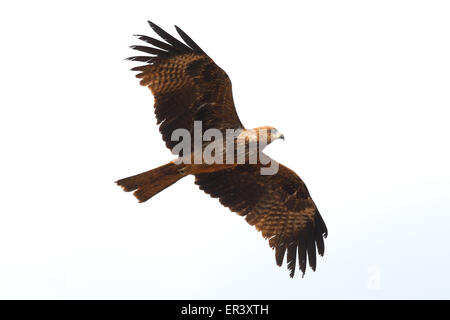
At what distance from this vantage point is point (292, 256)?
1129 centimetres

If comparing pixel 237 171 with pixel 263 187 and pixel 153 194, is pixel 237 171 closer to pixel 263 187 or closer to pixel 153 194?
pixel 263 187

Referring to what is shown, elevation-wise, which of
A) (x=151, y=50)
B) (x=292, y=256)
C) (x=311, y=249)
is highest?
(x=151, y=50)

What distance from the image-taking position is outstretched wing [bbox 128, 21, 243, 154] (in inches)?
386

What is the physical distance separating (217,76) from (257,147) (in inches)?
46.2

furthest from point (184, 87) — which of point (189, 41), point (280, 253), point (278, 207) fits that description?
point (280, 253)

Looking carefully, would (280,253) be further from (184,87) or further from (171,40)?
(171,40)

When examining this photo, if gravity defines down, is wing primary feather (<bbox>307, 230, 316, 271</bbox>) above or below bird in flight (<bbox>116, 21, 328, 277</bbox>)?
below

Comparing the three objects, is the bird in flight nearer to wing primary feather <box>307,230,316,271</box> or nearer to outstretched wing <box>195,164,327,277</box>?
outstretched wing <box>195,164,327,277</box>

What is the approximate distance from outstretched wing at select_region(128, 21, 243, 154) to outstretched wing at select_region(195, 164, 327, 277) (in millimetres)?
1320

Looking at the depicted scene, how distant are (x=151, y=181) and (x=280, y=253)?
8.51 ft
